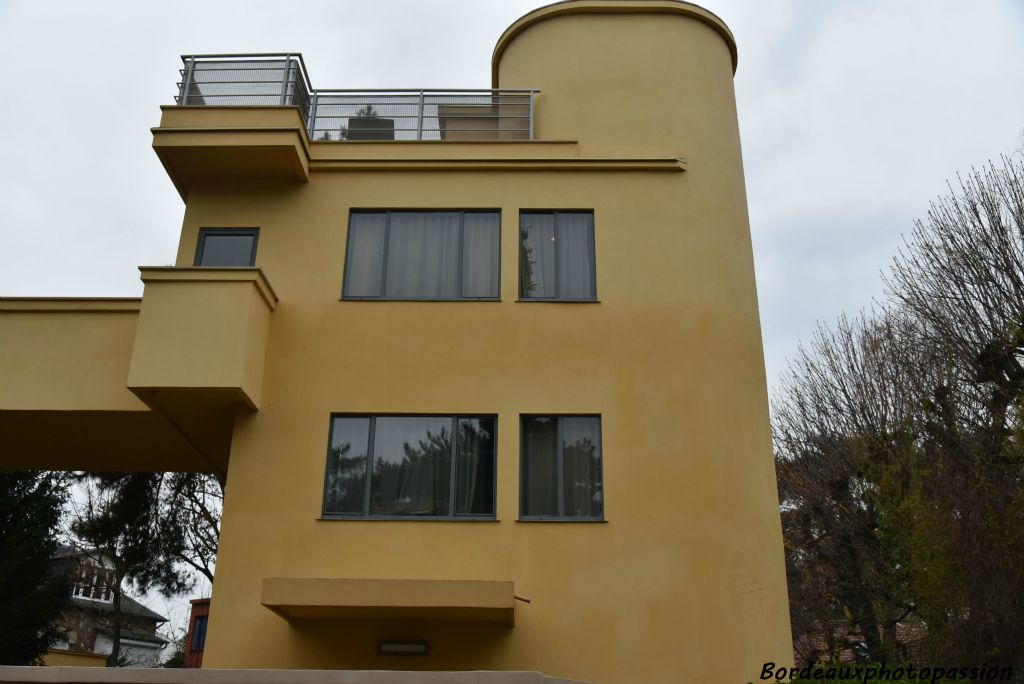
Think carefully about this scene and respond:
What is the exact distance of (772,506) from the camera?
12891 mm

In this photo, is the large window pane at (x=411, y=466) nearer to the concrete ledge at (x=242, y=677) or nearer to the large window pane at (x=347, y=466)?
the large window pane at (x=347, y=466)

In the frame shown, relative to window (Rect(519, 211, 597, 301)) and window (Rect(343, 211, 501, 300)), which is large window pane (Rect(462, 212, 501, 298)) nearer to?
window (Rect(343, 211, 501, 300))

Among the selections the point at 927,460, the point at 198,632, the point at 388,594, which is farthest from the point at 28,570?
the point at 927,460

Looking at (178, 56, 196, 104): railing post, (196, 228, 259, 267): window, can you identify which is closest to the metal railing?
(178, 56, 196, 104): railing post

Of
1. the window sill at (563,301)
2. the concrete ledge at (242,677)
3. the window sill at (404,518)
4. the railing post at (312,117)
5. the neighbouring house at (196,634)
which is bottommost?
the concrete ledge at (242,677)

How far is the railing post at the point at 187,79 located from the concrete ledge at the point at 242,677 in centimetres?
989

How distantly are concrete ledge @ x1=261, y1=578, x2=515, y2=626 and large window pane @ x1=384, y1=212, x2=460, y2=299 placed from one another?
15.6 ft

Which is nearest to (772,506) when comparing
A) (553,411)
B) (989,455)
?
(553,411)

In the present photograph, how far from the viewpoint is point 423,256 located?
13984mm

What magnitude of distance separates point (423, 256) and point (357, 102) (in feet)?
11.4

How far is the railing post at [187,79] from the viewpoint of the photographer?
48.1ft

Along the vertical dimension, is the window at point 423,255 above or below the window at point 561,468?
Result: above

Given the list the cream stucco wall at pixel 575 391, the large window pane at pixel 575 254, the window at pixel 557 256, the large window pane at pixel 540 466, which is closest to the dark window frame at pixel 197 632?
the cream stucco wall at pixel 575 391

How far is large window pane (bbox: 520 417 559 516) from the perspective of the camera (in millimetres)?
12289
